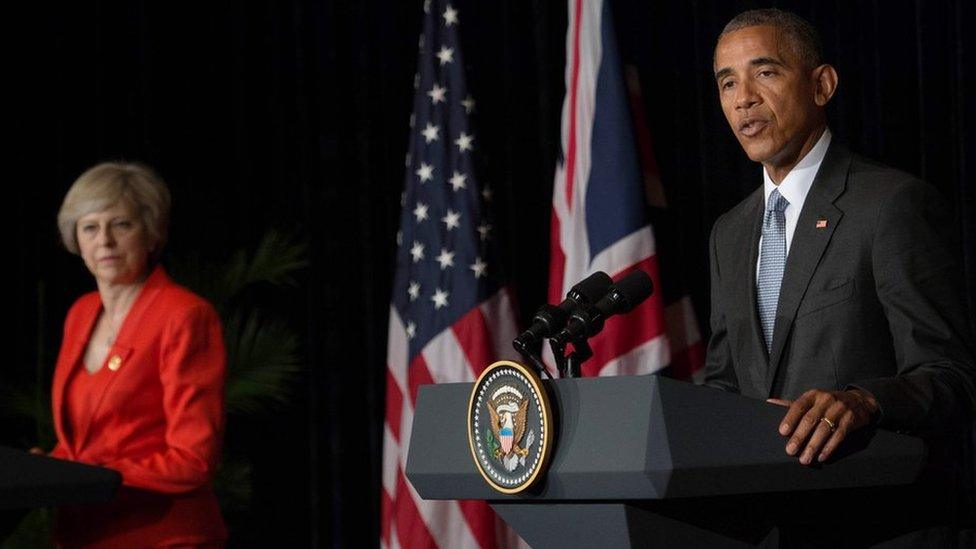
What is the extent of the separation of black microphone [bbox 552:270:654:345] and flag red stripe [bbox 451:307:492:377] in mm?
2403

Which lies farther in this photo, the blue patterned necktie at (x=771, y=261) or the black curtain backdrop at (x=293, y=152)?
the black curtain backdrop at (x=293, y=152)

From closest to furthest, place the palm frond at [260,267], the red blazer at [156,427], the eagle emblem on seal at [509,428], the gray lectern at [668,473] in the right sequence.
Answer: the gray lectern at [668,473]
the eagle emblem on seal at [509,428]
the red blazer at [156,427]
the palm frond at [260,267]

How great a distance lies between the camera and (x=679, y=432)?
1.31 metres

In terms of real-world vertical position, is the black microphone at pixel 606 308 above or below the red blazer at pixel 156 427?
above

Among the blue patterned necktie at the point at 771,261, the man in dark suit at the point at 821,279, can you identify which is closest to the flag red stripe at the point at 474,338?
the man in dark suit at the point at 821,279

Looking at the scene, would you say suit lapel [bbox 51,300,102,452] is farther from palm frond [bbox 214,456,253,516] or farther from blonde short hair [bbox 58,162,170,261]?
palm frond [bbox 214,456,253,516]

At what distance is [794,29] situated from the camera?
6.16 ft

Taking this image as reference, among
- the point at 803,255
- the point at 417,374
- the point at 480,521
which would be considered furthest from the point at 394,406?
the point at 803,255

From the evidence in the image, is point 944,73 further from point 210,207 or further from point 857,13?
point 210,207

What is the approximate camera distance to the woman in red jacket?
2.71 meters

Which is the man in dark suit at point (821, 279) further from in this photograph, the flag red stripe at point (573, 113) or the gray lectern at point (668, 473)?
the flag red stripe at point (573, 113)

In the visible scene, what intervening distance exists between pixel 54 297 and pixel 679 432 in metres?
4.10

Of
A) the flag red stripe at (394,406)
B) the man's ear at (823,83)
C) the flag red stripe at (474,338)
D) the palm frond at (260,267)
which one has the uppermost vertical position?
the man's ear at (823,83)

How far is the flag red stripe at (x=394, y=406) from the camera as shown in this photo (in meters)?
4.16
